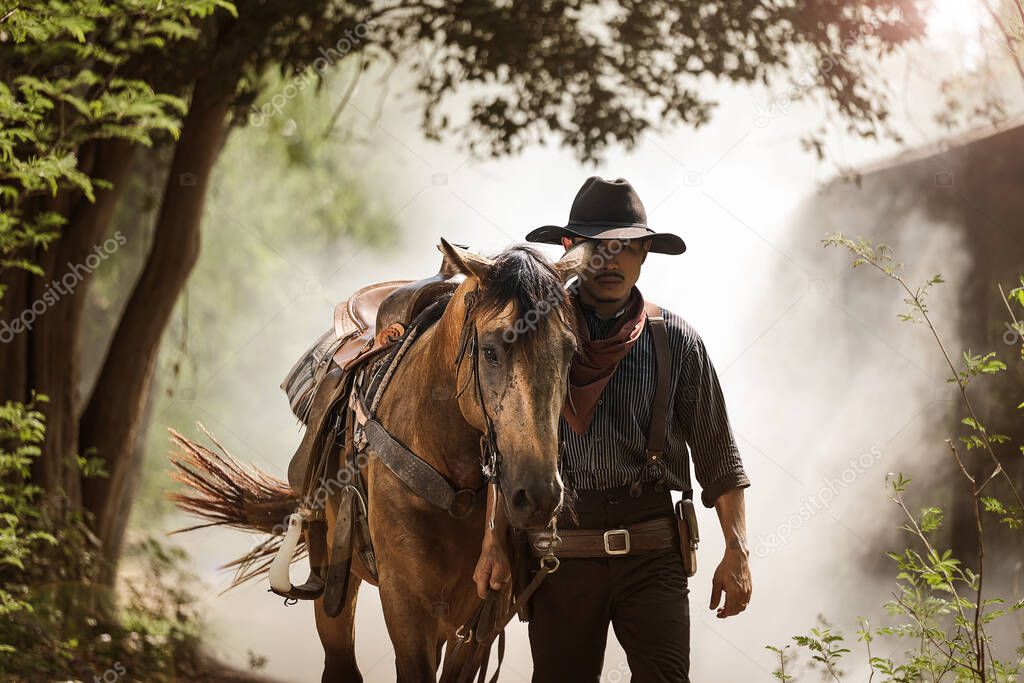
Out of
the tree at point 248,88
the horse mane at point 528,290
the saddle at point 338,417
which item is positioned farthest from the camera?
the tree at point 248,88

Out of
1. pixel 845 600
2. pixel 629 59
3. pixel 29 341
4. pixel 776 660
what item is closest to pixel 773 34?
pixel 629 59

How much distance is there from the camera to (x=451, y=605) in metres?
3.41

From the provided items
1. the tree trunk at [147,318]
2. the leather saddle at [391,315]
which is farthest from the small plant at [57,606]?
the leather saddle at [391,315]

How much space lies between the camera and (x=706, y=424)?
11.1 ft

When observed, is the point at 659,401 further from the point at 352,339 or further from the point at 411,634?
the point at 352,339

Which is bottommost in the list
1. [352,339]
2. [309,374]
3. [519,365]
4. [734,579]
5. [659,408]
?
[734,579]

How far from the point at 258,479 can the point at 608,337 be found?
2455 millimetres

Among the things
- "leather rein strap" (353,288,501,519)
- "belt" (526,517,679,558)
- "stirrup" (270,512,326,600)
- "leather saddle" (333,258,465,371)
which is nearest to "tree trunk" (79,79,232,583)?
"leather saddle" (333,258,465,371)

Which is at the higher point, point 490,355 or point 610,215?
point 610,215

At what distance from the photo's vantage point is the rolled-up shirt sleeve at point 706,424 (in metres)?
3.35

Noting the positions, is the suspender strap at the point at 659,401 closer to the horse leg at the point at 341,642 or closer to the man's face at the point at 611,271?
the man's face at the point at 611,271

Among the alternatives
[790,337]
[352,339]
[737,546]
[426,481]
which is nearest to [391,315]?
[352,339]

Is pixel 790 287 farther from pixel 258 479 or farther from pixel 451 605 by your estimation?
pixel 451 605

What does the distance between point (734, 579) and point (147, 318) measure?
5.76 m
